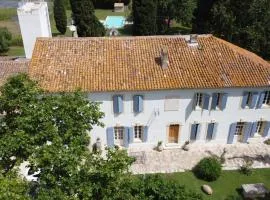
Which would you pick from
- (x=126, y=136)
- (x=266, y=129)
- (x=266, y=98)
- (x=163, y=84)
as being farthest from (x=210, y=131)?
(x=126, y=136)

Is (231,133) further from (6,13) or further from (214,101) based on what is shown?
(6,13)

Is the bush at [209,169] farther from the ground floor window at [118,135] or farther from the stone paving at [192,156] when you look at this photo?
the ground floor window at [118,135]

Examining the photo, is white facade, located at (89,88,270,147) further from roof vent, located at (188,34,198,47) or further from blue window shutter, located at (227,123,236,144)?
roof vent, located at (188,34,198,47)

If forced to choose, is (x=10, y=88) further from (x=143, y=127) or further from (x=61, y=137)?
(x=143, y=127)

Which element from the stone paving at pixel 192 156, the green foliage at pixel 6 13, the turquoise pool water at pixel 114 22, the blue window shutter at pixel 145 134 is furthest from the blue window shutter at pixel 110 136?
the green foliage at pixel 6 13

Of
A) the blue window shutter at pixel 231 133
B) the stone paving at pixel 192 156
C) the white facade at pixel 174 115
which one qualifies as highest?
the white facade at pixel 174 115

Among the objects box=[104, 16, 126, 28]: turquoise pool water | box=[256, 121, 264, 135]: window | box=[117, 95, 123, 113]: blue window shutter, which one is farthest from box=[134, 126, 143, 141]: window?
box=[104, 16, 126, 28]: turquoise pool water
